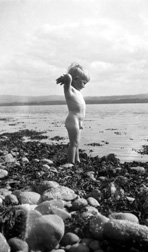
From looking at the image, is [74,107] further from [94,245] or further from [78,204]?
[94,245]

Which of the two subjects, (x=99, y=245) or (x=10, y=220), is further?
Answer: (x=10, y=220)

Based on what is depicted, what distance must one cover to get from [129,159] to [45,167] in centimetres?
333

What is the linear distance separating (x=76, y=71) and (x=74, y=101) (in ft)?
2.62

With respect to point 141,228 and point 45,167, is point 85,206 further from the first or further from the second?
point 45,167

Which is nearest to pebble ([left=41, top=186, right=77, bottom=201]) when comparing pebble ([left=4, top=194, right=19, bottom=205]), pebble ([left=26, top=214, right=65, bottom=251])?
→ pebble ([left=4, top=194, right=19, bottom=205])

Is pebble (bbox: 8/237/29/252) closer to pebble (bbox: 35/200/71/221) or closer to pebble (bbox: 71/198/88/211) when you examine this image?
pebble (bbox: 35/200/71/221)

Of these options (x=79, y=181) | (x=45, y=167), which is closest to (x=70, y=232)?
(x=79, y=181)

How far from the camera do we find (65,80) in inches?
289

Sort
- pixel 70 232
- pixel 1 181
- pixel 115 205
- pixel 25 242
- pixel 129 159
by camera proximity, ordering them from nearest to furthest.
Answer: pixel 25 242 → pixel 70 232 → pixel 115 205 → pixel 1 181 → pixel 129 159

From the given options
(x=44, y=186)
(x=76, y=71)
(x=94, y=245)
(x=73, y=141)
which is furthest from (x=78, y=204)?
(x=76, y=71)

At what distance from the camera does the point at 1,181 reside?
5.78 m

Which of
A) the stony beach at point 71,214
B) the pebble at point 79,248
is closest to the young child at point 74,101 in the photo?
the stony beach at point 71,214

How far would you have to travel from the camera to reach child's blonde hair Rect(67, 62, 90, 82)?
7829 millimetres

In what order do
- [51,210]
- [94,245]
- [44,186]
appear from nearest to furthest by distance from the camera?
[94,245] < [51,210] < [44,186]
